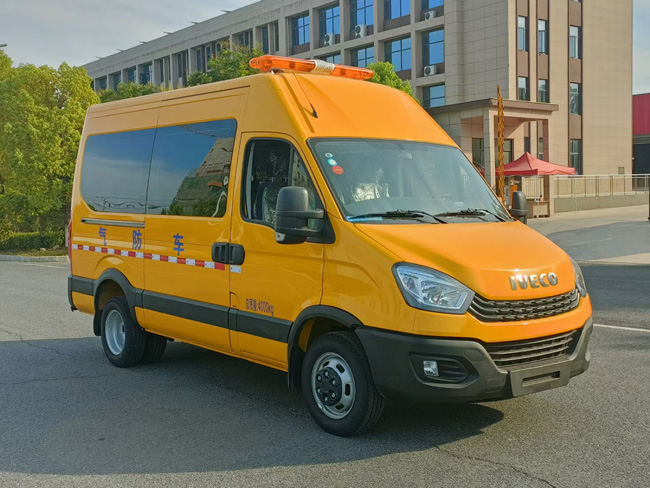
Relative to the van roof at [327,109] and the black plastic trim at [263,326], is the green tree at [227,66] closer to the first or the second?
the van roof at [327,109]

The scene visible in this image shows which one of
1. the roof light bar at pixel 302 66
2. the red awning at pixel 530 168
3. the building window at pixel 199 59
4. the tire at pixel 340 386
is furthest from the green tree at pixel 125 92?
the tire at pixel 340 386

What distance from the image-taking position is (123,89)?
145 feet

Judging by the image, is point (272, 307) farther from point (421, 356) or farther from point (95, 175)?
point (95, 175)

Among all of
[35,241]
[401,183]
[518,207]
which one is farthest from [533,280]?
[35,241]

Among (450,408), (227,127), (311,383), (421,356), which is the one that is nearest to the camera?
(421,356)

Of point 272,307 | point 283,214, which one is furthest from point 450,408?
point 283,214

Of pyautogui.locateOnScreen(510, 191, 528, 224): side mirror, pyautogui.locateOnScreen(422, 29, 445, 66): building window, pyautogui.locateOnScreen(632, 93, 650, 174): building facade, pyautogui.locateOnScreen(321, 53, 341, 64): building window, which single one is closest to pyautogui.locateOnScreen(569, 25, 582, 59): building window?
pyautogui.locateOnScreen(422, 29, 445, 66): building window

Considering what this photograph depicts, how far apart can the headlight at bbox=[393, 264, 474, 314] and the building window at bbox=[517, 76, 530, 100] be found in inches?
1656

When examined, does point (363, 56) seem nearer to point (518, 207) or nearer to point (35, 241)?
point (35, 241)

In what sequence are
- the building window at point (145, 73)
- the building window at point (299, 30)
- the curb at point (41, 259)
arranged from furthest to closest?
the building window at point (145, 73)
the building window at point (299, 30)
the curb at point (41, 259)

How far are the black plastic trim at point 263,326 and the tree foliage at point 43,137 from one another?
2527 cm

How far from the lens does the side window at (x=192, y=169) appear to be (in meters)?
6.09

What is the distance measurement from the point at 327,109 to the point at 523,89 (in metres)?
41.8

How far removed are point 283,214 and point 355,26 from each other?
4947cm
